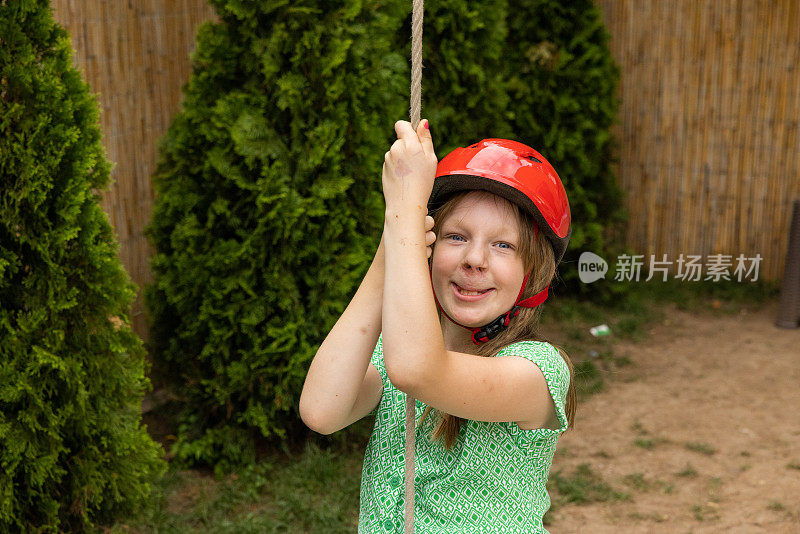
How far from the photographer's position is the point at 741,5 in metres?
7.96

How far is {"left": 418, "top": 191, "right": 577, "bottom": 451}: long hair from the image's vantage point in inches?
83.2

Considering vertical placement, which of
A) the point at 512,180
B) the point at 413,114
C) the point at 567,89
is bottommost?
the point at 567,89

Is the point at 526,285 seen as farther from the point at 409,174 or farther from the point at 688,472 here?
the point at 688,472

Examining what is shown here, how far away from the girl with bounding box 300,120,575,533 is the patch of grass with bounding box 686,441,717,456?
358cm

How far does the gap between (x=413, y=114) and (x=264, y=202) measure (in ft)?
8.96

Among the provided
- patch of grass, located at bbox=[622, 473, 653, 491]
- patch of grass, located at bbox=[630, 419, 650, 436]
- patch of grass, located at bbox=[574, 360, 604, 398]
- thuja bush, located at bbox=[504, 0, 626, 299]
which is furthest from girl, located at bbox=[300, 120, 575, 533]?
thuja bush, located at bbox=[504, 0, 626, 299]

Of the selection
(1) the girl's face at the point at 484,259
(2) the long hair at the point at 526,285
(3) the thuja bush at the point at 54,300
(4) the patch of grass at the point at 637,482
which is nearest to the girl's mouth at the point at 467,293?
(1) the girl's face at the point at 484,259

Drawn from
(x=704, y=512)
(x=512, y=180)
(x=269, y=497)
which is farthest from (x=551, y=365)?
(x=704, y=512)

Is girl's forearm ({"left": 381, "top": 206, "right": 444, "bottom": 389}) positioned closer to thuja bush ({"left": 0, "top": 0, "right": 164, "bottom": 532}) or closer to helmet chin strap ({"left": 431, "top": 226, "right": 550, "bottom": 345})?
helmet chin strap ({"left": 431, "top": 226, "right": 550, "bottom": 345})

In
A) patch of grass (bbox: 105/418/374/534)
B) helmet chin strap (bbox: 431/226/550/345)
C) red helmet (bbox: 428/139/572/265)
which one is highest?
red helmet (bbox: 428/139/572/265)

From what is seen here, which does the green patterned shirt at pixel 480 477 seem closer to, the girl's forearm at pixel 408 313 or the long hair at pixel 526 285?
the long hair at pixel 526 285

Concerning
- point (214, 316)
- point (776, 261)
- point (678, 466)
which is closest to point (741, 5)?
point (776, 261)

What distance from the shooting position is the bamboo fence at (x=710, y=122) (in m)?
7.99

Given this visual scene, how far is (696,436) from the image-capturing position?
5758 mm
